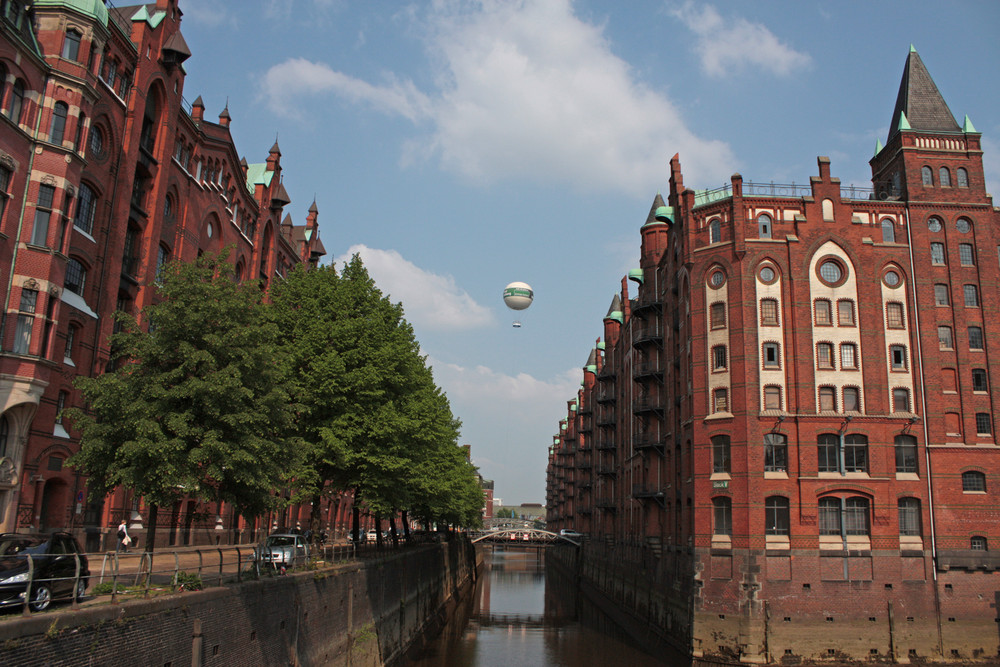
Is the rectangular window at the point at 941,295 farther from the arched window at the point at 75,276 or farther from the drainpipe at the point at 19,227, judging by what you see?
the drainpipe at the point at 19,227

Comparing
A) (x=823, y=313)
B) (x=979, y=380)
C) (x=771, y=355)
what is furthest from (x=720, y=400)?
(x=979, y=380)

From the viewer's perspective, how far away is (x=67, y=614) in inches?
473

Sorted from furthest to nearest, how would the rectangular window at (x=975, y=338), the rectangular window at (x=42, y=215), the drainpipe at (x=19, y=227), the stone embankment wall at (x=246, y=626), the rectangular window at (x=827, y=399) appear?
1. the rectangular window at (x=975, y=338)
2. the rectangular window at (x=827, y=399)
3. the rectangular window at (x=42, y=215)
4. the drainpipe at (x=19, y=227)
5. the stone embankment wall at (x=246, y=626)

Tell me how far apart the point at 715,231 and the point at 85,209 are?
3181 centimetres

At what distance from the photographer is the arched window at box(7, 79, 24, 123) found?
27047 millimetres

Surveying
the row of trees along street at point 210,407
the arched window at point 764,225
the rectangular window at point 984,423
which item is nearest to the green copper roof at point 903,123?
the arched window at point 764,225

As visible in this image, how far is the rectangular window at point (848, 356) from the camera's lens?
39.5m

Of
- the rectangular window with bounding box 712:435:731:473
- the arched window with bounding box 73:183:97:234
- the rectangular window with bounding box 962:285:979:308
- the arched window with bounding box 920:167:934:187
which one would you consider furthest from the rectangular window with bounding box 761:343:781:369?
the arched window with bounding box 73:183:97:234

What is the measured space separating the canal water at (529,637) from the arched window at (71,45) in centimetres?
3084

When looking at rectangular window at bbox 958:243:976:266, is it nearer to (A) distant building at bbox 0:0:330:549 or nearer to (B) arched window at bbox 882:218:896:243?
(B) arched window at bbox 882:218:896:243

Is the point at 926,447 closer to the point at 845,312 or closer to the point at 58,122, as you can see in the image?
the point at 845,312

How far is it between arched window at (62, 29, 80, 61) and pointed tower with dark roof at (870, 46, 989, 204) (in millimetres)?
42212

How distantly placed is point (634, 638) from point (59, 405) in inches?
1354

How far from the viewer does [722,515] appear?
3800cm
